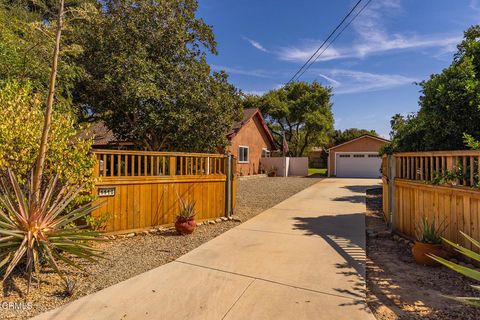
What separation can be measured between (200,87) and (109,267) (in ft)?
25.1

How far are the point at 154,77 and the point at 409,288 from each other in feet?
30.2

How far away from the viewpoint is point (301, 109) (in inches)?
1204

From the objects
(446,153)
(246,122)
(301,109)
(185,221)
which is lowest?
(185,221)

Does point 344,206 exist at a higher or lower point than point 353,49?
lower

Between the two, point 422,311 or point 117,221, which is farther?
point 117,221

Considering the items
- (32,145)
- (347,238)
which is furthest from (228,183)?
(32,145)

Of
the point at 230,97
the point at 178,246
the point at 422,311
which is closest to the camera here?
the point at 422,311

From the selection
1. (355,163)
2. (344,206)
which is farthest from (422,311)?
(355,163)

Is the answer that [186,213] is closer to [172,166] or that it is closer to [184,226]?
[184,226]

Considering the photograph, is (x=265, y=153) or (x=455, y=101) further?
(x=265, y=153)

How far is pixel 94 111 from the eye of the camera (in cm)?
1073

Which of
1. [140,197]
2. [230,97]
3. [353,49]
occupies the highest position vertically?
[353,49]

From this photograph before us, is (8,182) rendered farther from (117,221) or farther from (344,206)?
(344,206)

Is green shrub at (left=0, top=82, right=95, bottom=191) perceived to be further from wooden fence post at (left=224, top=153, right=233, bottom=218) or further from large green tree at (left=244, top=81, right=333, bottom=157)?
large green tree at (left=244, top=81, right=333, bottom=157)
